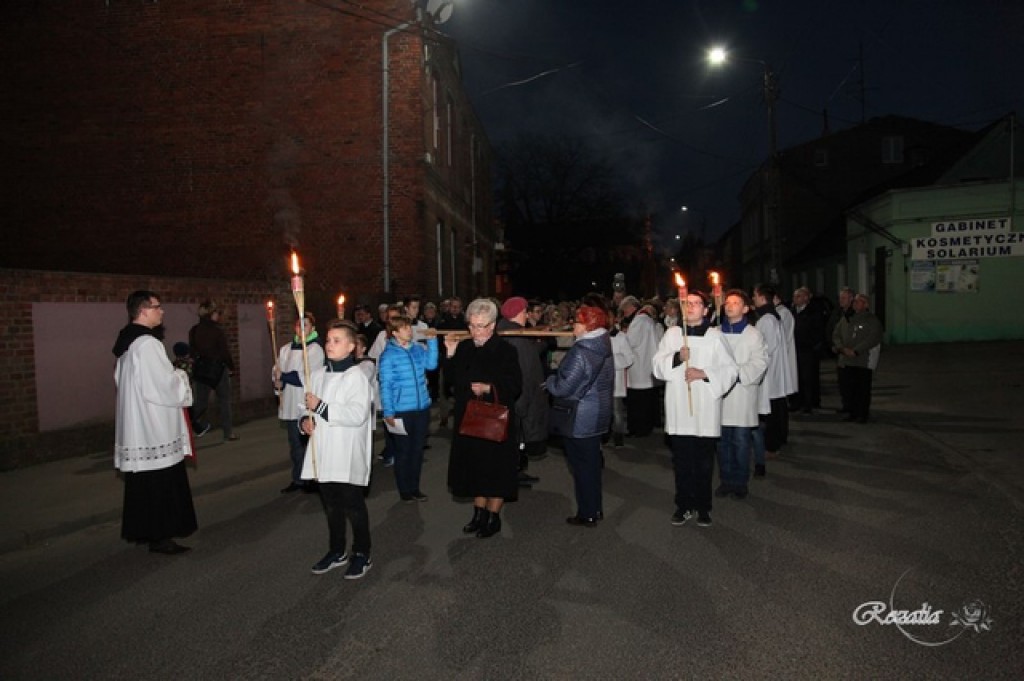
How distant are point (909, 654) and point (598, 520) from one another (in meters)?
3.18

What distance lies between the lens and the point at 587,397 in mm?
7039

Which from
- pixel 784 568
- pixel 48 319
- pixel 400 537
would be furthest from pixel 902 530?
pixel 48 319

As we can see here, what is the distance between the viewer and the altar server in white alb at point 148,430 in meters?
6.38

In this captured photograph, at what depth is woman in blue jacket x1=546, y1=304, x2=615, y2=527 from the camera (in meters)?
7.00

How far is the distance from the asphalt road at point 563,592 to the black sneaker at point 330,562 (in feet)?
0.30

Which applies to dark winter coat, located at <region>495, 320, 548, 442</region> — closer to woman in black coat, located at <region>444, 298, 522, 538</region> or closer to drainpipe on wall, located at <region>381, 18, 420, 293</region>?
woman in black coat, located at <region>444, 298, 522, 538</region>

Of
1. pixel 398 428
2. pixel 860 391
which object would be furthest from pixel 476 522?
pixel 860 391

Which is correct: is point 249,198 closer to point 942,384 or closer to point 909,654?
point 942,384

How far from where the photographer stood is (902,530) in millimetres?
6703

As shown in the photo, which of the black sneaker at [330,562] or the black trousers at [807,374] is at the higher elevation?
the black trousers at [807,374]

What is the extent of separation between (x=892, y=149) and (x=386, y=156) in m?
34.1

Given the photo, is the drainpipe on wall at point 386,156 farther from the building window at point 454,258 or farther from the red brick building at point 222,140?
the building window at point 454,258

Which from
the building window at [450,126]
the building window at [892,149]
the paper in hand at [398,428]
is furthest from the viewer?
the building window at [892,149]
